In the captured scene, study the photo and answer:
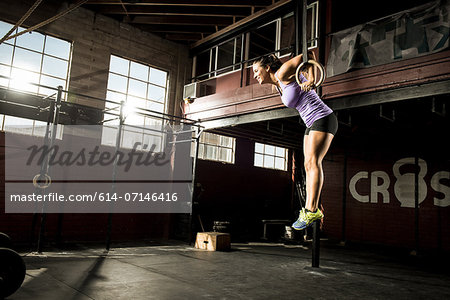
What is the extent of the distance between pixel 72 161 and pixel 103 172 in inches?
29.6

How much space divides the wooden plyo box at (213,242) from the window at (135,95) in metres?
2.89

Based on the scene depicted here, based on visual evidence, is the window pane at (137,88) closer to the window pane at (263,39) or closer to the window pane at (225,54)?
the window pane at (225,54)

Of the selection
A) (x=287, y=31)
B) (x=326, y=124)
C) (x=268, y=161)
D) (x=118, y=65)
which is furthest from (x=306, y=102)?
(x=268, y=161)

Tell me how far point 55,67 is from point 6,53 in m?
0.95

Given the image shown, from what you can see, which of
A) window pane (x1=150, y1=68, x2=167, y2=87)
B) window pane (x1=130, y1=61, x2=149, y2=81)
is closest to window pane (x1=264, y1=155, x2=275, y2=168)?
window pane (x1=150, y1=68, x2=167, y2=87)

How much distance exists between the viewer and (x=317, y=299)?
3.82m

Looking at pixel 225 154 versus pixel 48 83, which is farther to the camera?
pixel 225 154

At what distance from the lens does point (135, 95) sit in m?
8.69

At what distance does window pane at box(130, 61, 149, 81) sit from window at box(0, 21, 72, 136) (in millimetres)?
1577

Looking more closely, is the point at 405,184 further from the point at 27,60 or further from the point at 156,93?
the point at 27,60

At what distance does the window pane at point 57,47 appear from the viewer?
295 inches

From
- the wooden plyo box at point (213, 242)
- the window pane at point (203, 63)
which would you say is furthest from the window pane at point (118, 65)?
the wooden plyo box at point (213, 242)

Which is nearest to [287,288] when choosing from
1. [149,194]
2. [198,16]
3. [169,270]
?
[169,270]

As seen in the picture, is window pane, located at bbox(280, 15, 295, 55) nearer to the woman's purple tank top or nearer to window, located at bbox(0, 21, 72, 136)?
window, located at bbox(0, 21, 72, 136)
